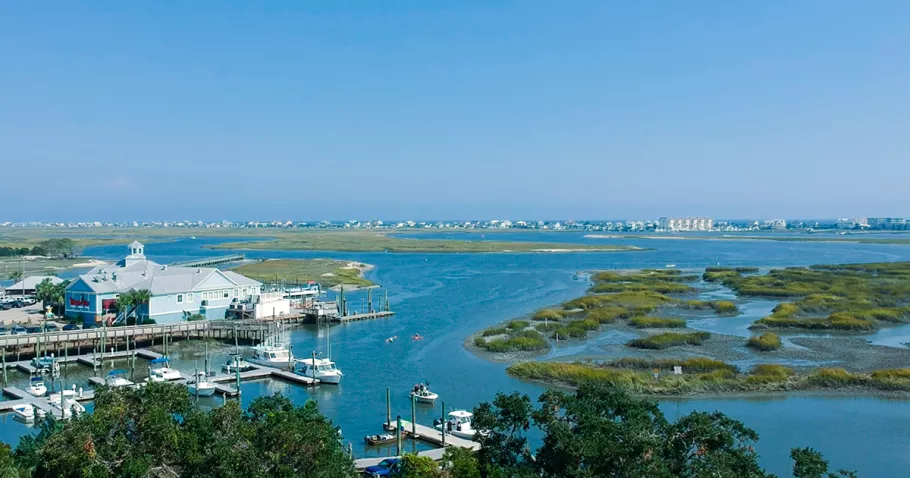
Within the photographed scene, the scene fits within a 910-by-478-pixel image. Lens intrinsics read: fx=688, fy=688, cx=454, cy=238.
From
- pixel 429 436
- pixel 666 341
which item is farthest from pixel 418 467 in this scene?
pixel 666 341

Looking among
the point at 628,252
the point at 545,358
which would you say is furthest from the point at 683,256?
the point at 545,358

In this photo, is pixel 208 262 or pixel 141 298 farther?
pixel 208 262

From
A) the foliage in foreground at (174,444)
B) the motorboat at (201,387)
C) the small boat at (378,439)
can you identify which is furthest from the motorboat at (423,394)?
the foliage in foreground at (174,444)

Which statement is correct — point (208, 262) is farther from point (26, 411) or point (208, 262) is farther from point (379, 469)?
point (379, 469)

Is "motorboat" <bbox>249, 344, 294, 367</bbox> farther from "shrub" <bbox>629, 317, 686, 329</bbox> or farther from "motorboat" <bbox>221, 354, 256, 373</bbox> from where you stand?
"shrub" <bbox>629, 317, 686, 329</bbox>

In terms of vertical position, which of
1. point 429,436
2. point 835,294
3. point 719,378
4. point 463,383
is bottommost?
point 463,383

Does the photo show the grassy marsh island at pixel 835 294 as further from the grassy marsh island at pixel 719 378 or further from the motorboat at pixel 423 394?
the motorboat at pixel 423 394

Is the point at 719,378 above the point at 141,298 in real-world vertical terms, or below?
below

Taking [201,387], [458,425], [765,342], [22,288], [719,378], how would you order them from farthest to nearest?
[22,288], [765,342], [719,378], [201,387], [458,425]
